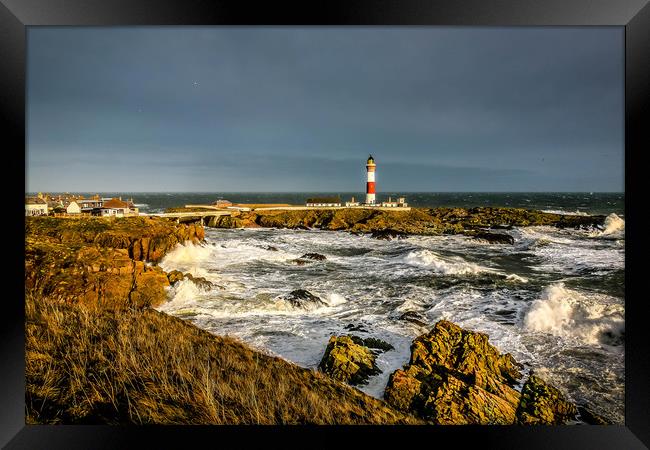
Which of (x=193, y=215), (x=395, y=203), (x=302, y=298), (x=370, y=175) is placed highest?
(x=370, y=175)

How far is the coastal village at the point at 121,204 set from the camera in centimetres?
487

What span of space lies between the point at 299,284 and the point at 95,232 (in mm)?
3532

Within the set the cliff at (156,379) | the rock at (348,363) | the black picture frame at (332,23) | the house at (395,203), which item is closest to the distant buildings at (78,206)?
the cliff at (156,379)

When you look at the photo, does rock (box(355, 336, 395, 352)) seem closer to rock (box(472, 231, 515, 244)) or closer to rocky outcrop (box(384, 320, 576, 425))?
rocky outcrop (box(384, 320, 576, 425))

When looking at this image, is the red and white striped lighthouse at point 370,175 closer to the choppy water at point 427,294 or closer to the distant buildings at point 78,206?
the choppy water at point 427,294

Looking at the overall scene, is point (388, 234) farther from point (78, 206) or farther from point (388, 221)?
point (78, 206)

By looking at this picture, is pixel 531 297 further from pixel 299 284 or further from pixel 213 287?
pixel 213 287

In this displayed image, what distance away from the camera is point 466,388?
3.01 metres

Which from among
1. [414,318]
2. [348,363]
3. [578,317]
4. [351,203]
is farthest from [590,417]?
[351,203]

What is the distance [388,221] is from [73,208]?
6439 millimetres

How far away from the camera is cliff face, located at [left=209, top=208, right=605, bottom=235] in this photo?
25.0 feet

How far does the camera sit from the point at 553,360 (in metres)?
3.82

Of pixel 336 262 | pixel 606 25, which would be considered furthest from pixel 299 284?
pixel 606 25

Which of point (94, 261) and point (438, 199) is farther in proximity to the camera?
point (438, 199)
